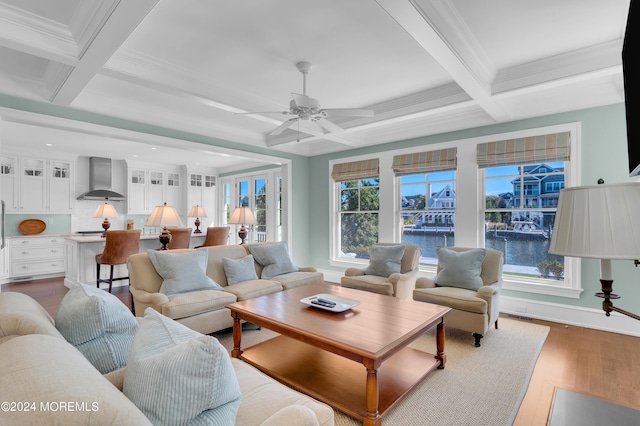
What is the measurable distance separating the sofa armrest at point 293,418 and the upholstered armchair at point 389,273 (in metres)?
2.93

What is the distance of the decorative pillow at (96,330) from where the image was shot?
1.48 m

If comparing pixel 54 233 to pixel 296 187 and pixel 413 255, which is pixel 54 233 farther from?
pixel 413 255

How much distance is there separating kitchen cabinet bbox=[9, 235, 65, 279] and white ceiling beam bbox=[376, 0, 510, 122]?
8017 millimetres

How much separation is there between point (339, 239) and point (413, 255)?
2.04 meters

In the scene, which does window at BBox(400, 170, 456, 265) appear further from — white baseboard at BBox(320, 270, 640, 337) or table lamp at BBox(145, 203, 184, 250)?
table lamp at BBox(145, 203, 184, 250)

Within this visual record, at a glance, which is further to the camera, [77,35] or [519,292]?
[519,292]

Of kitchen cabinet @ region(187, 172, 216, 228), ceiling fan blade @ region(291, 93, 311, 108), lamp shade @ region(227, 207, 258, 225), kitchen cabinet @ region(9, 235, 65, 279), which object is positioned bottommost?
kitchen cabinet @ region(9, 235, 65, 279)

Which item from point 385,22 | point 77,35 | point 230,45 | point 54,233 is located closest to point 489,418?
point 385,22

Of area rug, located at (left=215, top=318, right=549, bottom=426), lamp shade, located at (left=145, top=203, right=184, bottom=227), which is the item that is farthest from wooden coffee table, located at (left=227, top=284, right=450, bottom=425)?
lamp shade, located at (left=145, top=203, right=184, bottom=227)

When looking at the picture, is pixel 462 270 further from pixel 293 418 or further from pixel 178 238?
pixel 178 238

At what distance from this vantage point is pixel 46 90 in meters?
3.46

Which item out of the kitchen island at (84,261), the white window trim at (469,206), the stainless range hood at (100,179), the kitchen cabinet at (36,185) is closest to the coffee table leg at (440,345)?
the white window trim at (469,206)

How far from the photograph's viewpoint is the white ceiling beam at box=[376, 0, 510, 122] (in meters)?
2.01

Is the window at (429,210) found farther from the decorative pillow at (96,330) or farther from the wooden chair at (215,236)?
the decorative pillow at (96,330)
